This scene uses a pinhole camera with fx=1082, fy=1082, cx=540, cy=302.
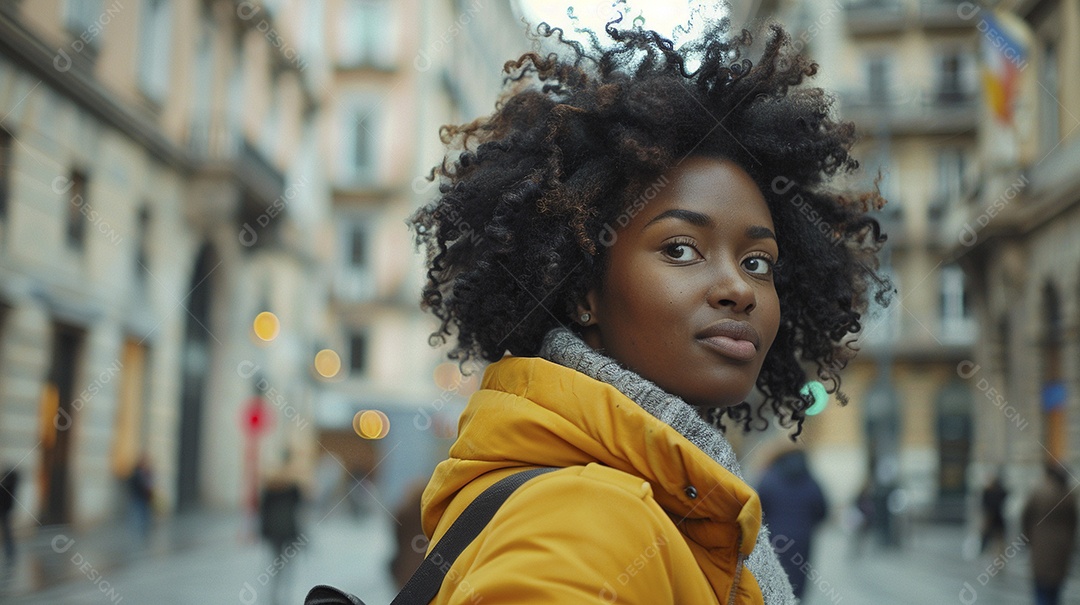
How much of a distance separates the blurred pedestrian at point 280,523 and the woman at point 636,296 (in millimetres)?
9106

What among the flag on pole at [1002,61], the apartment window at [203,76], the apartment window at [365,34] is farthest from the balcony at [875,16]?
the apartment window at [203,76]

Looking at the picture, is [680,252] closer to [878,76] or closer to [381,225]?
[878,76]

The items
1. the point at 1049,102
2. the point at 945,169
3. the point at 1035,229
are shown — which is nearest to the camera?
the point at 1049,102

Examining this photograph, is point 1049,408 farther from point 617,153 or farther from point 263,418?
point 617,153

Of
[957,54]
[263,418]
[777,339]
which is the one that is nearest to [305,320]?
[263,418]

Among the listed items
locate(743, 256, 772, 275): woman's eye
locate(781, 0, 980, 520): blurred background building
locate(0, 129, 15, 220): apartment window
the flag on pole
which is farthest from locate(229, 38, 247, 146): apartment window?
locate(743, 256, 772, 275): woman's eye

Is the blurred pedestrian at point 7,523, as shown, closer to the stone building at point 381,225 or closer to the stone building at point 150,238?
the stone building at point 150,238

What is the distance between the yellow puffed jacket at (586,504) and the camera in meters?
→ 1.26

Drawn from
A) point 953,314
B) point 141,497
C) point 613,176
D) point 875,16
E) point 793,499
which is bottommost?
point 141,497

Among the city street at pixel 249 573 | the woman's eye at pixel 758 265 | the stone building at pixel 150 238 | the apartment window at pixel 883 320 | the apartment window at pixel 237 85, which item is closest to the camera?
the woman's eye at pixel 758 265

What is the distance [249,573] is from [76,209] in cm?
558

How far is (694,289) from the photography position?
1729 millimetres

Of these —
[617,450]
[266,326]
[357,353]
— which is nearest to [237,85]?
[266,326]

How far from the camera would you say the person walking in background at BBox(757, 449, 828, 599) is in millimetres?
7500
